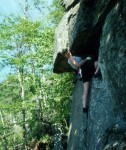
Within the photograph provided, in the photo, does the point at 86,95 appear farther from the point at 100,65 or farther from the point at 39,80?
the point at 39,80

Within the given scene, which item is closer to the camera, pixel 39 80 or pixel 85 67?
pixel 85 67

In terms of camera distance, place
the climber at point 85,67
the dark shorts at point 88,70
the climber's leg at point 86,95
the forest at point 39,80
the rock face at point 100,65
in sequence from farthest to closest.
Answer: the forest at point 39,80
the climber's leg at point 86,95
the dark shorts at point 88,70
the climber at point 85,67
the rock face at point 100,65

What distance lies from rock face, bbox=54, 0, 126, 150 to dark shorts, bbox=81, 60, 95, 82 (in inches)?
10.7

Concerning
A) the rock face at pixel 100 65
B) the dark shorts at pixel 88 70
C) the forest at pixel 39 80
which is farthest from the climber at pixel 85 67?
the forest at pixel 39 80

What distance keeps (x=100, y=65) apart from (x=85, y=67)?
7.78 feet

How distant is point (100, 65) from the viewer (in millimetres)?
9055

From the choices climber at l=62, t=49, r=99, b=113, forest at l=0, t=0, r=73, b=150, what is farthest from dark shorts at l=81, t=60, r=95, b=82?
forest at l=0, t=0, r=73, b=150

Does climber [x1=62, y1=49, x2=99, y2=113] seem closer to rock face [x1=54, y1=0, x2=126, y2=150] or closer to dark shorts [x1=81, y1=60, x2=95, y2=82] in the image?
dark shorts [x1=81, y1=60, x2=95, y2=82]

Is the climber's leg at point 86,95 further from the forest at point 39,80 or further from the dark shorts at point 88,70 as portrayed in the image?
the forest at point 39,80

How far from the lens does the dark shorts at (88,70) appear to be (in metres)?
11.4

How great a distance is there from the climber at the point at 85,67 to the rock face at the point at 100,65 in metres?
0.24

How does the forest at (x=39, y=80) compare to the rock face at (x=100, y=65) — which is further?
the forest at (x=39, y=80)

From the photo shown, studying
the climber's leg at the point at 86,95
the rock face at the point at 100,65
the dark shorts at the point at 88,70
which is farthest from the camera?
the climber's leg at the point at 86,95

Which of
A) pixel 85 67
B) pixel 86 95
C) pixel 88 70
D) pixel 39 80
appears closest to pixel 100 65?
pixel 85 67
